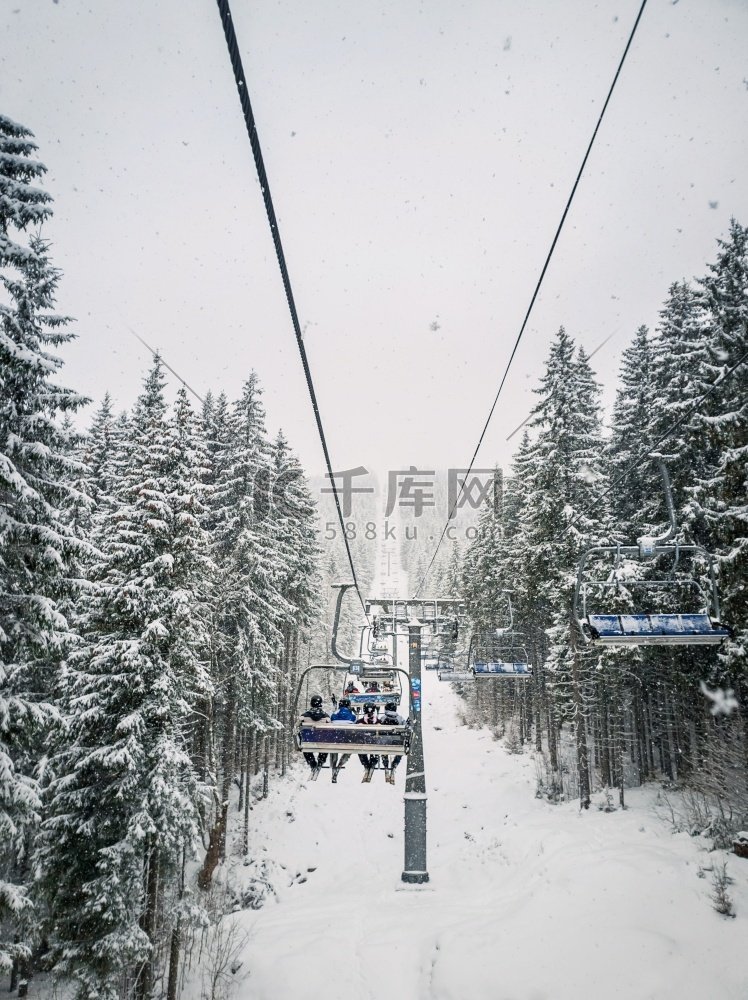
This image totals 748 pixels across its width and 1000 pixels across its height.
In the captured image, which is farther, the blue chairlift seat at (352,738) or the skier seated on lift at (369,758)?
the skier seated on lift at (369,758)

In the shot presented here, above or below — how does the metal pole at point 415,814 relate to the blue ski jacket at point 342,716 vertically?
below

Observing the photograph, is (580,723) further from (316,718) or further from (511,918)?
(316,718)

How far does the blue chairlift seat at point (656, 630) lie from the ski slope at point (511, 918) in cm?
674

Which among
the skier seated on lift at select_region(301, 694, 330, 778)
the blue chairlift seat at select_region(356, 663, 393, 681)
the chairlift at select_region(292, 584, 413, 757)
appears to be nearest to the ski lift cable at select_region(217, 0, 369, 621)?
the chairlift at select_region(292, 584, 413, 757)

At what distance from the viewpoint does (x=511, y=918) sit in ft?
39.4

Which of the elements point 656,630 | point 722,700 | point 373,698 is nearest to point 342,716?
point 373,698

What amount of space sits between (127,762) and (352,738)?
5767mm

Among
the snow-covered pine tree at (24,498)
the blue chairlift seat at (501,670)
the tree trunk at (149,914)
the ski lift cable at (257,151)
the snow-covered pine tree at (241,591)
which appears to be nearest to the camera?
the ski lift cable at (257,151)

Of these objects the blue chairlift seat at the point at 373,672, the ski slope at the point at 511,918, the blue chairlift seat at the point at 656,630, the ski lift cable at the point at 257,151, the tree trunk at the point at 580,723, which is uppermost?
the ski lift cable at the point at 257,151

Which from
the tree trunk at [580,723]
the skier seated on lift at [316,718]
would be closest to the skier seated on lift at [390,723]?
the skier seated on lift at [316,718]

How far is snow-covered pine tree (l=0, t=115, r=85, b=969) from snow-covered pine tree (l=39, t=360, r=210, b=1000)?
4.49ft

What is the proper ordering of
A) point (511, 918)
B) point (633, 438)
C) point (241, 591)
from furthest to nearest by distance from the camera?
1. point (633, 438)
2. point (241, 591)
3. point (511, 918)

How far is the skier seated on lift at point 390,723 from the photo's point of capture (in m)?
9.45

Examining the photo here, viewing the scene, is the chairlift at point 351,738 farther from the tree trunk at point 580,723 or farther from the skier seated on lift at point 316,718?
the tree trunk at point 580,723
